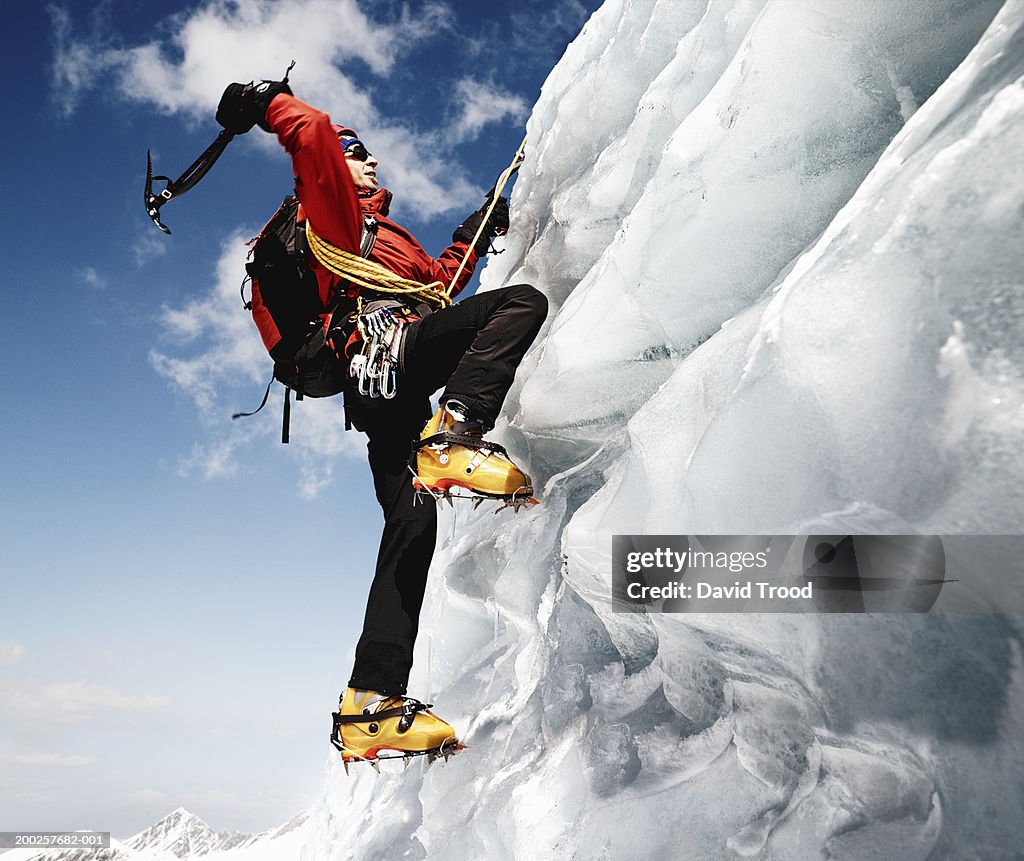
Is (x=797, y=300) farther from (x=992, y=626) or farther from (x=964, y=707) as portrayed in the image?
(x=964, y=707)

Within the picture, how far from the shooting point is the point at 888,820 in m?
1.71

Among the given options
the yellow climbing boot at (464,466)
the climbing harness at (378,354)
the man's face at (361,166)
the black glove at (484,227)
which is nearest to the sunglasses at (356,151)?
the man's face at (361,166)

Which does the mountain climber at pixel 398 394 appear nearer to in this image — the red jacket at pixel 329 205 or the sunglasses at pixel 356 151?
the red jacket at pixel 329 205

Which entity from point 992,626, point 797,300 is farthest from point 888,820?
point 797,300

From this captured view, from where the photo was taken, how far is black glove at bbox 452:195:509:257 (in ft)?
11.6

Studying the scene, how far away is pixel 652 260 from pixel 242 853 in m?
12.8

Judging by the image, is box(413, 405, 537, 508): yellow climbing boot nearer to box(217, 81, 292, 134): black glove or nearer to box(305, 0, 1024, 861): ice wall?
box(305, 0, 1024, 861): ice wall

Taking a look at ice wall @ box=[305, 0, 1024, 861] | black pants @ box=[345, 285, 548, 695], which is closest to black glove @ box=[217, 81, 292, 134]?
black pants @ box=[345, 285, 548, 695]

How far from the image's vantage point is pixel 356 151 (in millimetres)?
3135

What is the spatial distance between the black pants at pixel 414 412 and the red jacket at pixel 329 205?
41cm

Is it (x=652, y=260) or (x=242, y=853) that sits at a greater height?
(x=652, y=260)

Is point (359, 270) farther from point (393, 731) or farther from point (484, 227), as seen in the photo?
point (393, 731)

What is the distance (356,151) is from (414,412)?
117 centimetres

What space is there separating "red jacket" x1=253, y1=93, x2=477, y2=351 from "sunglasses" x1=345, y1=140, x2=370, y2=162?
16cm
